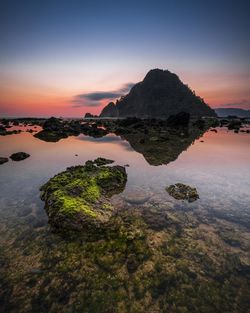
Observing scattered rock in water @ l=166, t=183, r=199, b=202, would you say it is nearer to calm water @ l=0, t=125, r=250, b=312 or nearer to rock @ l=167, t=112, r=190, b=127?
calm water @ l=0, t=125, r=250, b=312

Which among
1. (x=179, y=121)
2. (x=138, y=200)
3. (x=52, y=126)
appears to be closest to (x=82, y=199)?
(x=138, y=200)

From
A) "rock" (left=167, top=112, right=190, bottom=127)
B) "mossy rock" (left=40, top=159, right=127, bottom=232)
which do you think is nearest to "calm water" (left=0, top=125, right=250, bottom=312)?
"mossy rock" (left=40, top=159, right=127, bottom=232)

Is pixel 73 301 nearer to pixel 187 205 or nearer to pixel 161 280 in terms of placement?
pixel 161 280

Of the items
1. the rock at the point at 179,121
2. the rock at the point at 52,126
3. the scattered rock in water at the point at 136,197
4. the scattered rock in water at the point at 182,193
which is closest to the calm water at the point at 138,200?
the scattered rock in water at the point at 136,197

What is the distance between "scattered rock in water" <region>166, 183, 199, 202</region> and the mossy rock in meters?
2.20

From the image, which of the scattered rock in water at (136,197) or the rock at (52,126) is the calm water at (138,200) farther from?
the rock at (52,126)

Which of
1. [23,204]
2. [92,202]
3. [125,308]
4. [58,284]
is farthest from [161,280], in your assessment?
[23,204]

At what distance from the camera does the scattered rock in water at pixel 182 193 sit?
896cm

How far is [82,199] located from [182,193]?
4099 millimetres

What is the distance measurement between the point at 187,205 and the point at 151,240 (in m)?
2.70

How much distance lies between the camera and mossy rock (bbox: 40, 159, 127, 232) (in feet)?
21.7

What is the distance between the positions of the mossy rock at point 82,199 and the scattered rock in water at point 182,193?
2.20 m

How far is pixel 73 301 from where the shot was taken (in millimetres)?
4215

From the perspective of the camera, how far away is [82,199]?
7586 mm
